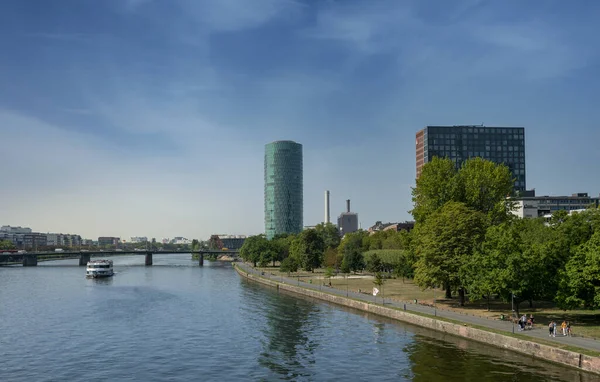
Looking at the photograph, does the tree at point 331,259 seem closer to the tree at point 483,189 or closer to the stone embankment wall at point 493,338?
the stone embankment wall at point 493,338

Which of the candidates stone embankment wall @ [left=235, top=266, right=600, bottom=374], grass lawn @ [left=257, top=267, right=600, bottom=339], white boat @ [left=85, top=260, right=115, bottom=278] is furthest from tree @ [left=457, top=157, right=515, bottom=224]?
white boat @ [left=85, top=260, right=115, bottom=278]

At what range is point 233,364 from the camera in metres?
55.1

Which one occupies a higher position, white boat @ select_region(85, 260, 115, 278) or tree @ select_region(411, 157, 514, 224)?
tree @ select_region(411, 157, 514, 224)

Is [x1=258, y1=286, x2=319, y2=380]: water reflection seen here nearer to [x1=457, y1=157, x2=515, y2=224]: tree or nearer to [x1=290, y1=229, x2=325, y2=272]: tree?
[x1=457, y1=157, x2=515, y2=224]: tree

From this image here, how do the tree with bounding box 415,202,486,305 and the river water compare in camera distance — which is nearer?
the river water

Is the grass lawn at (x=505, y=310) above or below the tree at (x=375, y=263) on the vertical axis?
below

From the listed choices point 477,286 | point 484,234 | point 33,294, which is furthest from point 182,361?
point 33,294

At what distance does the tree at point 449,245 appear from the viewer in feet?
260

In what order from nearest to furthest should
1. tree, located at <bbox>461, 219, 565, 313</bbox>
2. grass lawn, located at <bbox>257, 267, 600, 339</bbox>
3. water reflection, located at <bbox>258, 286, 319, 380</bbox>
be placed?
water reflection, located at <bbox>258, 286, 319, 380</bbox>
grass lawn, located at <bbox>257, 267, 600, 339</bbox>
tree, located at <bbox>461, 219, 565, 313</bbox>

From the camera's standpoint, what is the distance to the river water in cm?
5047

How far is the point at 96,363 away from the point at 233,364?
14.2 m

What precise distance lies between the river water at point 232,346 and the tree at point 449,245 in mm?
10183

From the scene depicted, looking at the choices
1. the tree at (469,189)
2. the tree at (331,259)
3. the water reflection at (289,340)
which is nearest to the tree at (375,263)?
the tree at (331,259)

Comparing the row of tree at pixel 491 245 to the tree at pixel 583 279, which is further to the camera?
the row of tree at pixel 491 245
